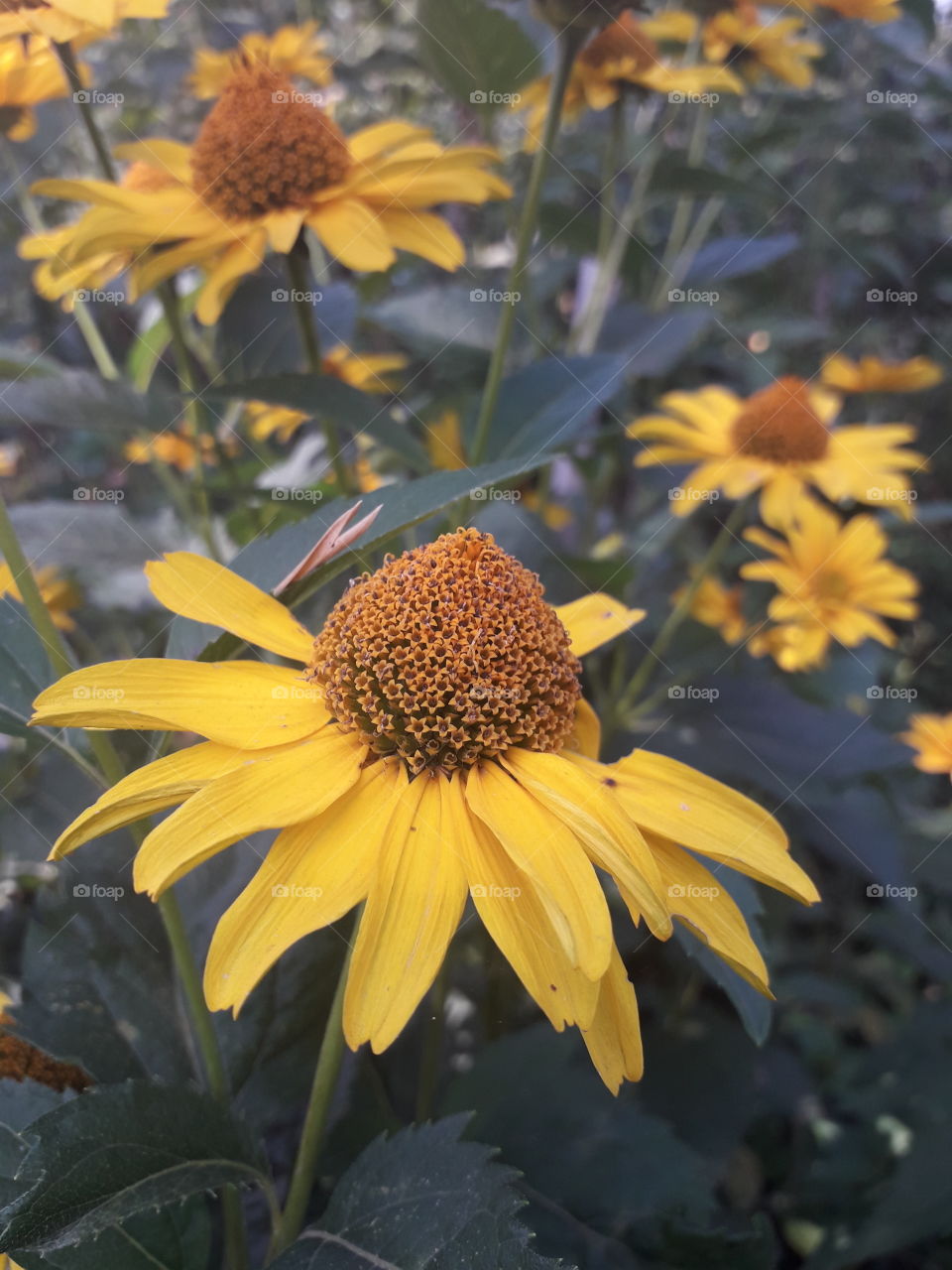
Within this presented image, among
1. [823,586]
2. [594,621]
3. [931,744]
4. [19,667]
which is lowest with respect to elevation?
[931,744]

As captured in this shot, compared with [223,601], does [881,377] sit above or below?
below

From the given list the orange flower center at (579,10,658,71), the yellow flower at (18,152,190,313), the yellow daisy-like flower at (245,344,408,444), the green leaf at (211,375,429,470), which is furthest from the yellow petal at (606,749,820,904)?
the orange flower center at (579,10,658,71)

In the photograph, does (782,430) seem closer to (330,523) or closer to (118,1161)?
(330,523)

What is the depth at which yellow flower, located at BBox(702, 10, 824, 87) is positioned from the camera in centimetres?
185

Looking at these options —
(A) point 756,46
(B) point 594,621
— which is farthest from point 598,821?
(A) point 756,46

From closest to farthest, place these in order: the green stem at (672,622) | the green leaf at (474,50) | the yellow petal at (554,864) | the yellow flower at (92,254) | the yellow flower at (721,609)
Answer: the yellow petal at (554,864) < the yellow flower at (92,254) < the green leaf at (474,50) < the green stem at (672,622) < the yellow flower at (721,609)

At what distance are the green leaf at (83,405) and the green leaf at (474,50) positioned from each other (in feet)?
1.92

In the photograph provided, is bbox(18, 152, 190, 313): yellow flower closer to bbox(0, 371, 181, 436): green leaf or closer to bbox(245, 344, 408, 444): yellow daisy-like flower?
bbox(0, 371, 181, 436): green leaf

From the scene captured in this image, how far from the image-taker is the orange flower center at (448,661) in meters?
0.77

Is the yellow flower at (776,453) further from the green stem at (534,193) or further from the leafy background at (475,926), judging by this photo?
the green stem at (534,193)

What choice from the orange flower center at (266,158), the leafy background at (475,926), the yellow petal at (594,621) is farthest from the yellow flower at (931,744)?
the orange flower center at (266,158)

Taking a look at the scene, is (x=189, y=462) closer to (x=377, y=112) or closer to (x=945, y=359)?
(x=377, y=112)

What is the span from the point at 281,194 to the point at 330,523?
0.58 metres

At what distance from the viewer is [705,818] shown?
75 centimetres
